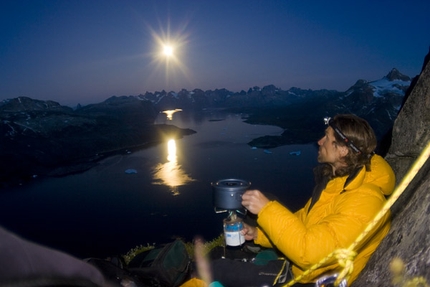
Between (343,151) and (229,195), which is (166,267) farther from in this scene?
(343,151)

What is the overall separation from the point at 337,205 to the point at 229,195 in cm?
141

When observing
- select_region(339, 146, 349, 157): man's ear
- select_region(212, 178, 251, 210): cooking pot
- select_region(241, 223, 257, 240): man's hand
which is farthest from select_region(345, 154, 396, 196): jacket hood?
select_region(241, 223, 257, 240): man's hand

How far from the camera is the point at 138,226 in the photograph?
64312 mm

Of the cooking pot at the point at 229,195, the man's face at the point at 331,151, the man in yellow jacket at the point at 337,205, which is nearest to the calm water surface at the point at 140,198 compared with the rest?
the cooking pot at the point at 229,195

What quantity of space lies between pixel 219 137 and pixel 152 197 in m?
86.1

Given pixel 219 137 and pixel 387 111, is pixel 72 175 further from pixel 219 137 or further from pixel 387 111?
pixel 387 111

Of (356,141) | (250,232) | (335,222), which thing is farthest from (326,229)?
(250,232)

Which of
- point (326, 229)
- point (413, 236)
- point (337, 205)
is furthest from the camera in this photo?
point (337, 205)

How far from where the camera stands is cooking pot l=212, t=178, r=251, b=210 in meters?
4.03

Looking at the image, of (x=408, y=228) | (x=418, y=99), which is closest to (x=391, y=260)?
(x=408, y=228)

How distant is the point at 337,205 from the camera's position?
365cm

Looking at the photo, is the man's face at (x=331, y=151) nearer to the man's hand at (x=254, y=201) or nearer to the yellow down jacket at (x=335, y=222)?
the yellow down jacket at (x=335, y=222)

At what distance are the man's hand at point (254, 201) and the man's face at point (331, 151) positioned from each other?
119 cm

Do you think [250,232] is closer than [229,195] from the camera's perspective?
No
